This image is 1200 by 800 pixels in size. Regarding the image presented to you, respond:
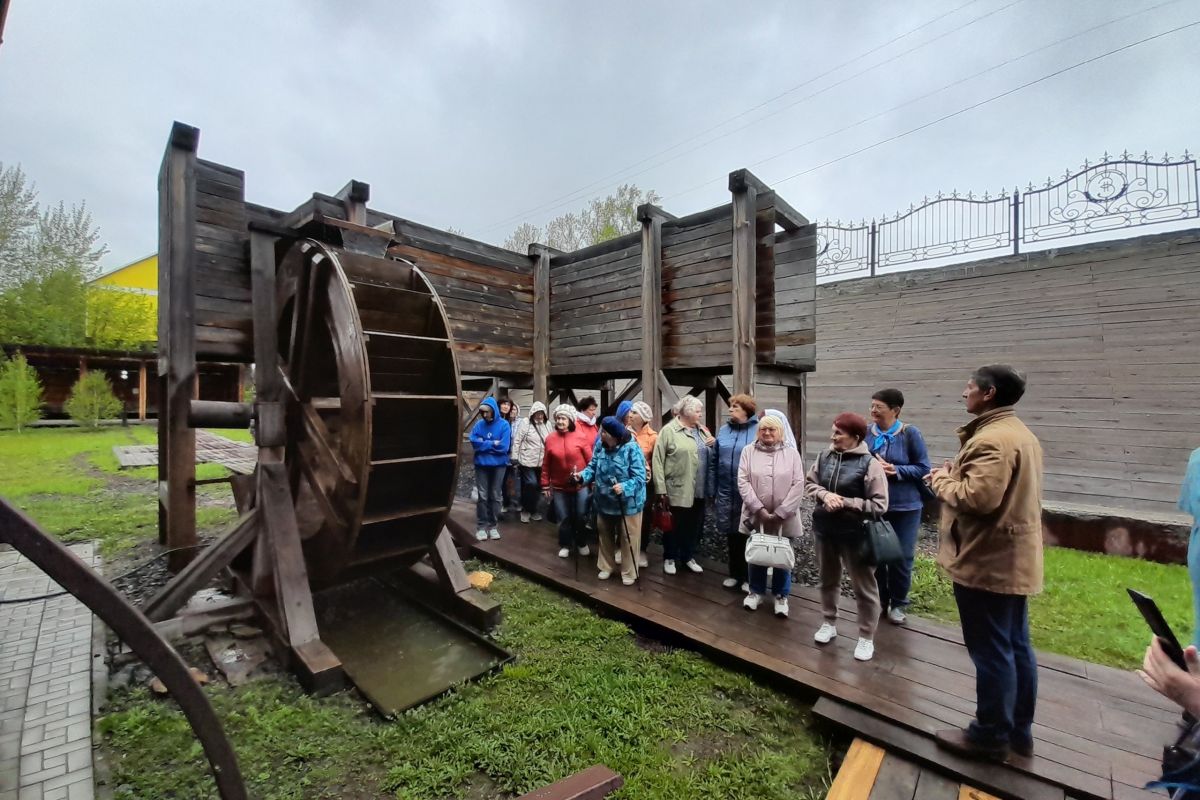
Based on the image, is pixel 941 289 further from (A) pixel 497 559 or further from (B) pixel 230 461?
(B) pixel 230 461

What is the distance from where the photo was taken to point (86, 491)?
789cm

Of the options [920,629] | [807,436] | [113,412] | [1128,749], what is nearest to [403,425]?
[920,629]

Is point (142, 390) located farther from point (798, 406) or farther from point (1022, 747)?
point (1022, 747)

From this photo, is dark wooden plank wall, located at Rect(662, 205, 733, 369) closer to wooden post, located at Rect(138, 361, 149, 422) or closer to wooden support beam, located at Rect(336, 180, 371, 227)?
wooden support beam, located at Rect(336, 180, 371, 227)

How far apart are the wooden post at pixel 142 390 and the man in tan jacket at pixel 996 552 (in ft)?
81.0

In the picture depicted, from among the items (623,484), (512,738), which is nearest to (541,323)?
(623,484)

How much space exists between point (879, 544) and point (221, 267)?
5.53 m

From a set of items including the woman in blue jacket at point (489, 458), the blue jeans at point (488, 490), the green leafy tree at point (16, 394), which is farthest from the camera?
the green leafy tree at point (16, 394)

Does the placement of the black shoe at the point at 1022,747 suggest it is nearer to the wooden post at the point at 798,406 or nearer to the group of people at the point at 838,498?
the group of people at the point at 838,498

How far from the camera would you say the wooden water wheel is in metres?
3.37

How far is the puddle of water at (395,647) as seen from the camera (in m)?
2.94

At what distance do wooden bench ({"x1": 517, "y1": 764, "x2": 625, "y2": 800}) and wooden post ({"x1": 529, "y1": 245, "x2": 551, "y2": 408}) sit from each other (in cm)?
519

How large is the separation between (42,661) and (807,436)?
362 inches

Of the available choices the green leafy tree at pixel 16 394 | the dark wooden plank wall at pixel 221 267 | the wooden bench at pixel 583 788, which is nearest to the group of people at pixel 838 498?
the wooden bench at pixel 583 788
